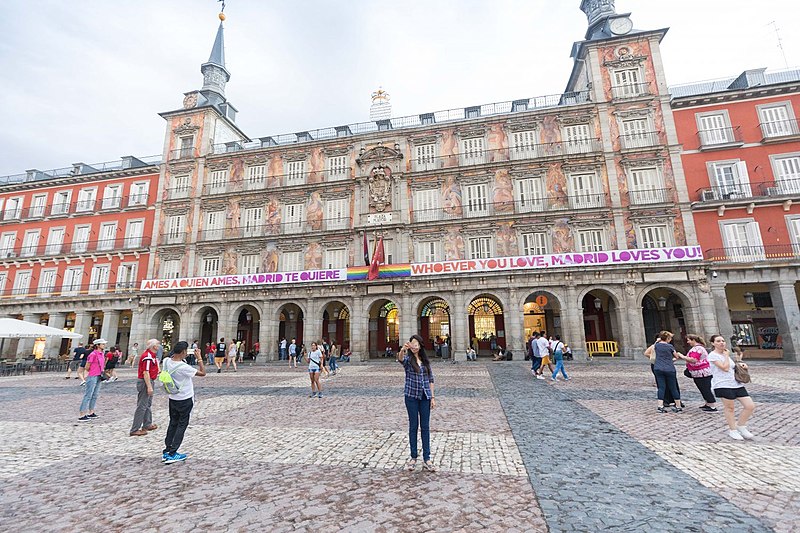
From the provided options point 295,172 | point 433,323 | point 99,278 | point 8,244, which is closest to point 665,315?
point 433,323

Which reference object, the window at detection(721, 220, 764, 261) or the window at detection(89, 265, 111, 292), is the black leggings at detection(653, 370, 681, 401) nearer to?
the window at detection(721, 220, 764, 261)

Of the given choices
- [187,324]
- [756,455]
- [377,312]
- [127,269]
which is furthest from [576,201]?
[127,269]

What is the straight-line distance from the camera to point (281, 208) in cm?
2748

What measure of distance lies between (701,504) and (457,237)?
21.0 metres

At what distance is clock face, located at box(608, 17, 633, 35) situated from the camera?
81.0 ft

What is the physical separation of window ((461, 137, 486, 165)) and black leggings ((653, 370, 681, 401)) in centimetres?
1980

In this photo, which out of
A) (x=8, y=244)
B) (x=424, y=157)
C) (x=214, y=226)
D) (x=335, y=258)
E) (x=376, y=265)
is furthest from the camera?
(x=8, y=244)

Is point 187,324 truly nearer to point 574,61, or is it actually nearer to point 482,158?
point 482,158

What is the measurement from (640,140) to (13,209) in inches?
2068

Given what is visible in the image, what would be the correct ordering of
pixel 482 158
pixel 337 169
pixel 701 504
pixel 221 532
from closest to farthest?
pixel 221 532
pixel 701 504
pixel 482 158
pixel 337 169

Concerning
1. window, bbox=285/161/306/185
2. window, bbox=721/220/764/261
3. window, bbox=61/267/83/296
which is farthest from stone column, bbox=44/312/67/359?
window, bbox=721/220/764/261

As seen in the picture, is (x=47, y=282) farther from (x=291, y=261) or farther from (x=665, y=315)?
(x=665, y=315)

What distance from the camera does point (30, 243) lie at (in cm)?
3128

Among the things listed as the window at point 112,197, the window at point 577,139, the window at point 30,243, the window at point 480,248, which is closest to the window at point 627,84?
the window at point 577,139
